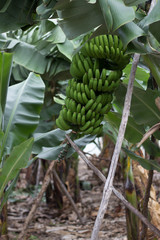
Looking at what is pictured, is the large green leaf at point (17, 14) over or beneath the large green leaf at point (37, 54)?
over

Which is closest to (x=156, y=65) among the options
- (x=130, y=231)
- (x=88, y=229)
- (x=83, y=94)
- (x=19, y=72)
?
(x=83, y=94)

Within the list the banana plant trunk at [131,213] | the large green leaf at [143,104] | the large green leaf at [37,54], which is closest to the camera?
the large green leaf at [143,104]

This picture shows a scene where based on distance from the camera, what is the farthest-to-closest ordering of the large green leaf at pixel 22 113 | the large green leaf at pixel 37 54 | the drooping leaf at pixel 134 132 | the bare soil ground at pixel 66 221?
the bare soil ground at pixel 66 221, the large green leaf at pixel 37 54, the large green leaf at pixel 22 113, the drooping leaf at pixel 134 132

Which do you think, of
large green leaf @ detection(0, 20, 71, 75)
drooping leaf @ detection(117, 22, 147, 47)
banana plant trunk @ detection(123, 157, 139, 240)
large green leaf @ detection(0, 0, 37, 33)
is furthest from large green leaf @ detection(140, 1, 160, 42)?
large green leaf @ detection(0, 20, 71, 75)

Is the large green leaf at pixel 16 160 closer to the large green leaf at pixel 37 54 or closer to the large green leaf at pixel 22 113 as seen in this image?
the large green leaf at pixel 22 113

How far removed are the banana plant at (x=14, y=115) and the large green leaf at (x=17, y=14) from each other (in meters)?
0.32

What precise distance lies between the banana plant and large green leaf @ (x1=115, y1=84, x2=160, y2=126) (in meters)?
0.45

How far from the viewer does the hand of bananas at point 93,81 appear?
2.69 feet

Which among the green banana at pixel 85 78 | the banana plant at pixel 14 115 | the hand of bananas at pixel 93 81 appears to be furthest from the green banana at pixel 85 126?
the banana plant at pixel 14 115

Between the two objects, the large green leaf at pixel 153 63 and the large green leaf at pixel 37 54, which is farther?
the large green leaf at pixel 37 54

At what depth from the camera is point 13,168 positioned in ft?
3.85

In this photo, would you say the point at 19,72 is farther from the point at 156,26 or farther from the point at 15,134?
the point at 156,26

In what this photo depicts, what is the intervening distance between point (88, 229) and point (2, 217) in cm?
103

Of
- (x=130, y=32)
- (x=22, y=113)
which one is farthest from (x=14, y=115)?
(x=130, y=32)
